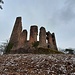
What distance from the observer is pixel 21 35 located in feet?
103

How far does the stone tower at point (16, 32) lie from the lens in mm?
29436

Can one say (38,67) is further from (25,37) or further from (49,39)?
(49,39)

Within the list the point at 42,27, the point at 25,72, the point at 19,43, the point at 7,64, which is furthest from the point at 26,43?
the point at 25,72

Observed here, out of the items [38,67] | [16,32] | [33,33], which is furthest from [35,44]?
[38,67]

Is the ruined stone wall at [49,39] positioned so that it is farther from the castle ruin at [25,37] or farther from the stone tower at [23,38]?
the stone tower at [23,38]

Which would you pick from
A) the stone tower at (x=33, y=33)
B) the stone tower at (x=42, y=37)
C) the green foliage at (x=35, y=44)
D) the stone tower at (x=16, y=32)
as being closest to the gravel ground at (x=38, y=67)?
the green foliage at (x=35, y=44)

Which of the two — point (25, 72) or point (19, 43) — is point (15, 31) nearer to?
point (19, 43)

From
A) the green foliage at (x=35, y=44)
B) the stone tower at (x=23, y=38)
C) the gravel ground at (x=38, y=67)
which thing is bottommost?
the gravel ground at (x=38, y=67)

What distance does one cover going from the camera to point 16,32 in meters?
30.2

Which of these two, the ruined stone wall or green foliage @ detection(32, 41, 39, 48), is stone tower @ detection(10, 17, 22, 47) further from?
the ruined stone wall

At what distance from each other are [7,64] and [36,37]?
767 inches

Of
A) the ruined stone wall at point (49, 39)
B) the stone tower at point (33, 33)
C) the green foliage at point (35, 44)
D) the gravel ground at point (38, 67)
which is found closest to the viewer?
the gravel ground at point (38, 67)

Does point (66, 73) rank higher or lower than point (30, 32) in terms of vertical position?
lower

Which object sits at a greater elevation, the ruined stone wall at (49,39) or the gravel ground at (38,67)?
the ruined stone wall at (49,39)
